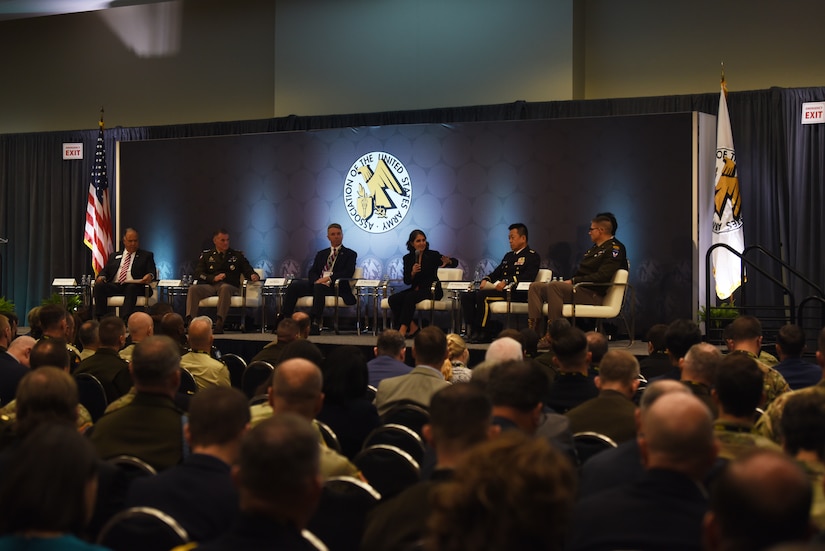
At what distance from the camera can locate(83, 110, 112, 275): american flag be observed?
40.0ft

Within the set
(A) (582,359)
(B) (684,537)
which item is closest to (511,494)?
(B) (684,537)

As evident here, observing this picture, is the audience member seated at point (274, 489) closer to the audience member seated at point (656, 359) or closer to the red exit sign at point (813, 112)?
the audience member seated at point (656, 359)

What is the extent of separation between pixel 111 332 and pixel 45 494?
11.1 ft

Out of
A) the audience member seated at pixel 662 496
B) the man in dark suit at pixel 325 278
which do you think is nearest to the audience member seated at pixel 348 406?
the audience member seated at pixel 662 496

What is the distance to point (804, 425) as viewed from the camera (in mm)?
2596

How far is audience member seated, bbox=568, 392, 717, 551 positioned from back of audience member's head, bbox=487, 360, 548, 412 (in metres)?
0.75

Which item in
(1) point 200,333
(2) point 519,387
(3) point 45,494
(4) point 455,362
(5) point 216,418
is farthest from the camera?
(4) point 455,362

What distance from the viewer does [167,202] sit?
12273 mm

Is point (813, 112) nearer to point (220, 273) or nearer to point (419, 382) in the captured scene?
point (220, 273)

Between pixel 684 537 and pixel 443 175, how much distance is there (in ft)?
30.0

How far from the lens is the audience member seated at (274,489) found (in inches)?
75.0

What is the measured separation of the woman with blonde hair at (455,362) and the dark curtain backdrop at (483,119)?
5406 millimetres

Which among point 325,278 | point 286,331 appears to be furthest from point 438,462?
point 325,278

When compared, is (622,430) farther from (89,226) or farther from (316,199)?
(89,226)
